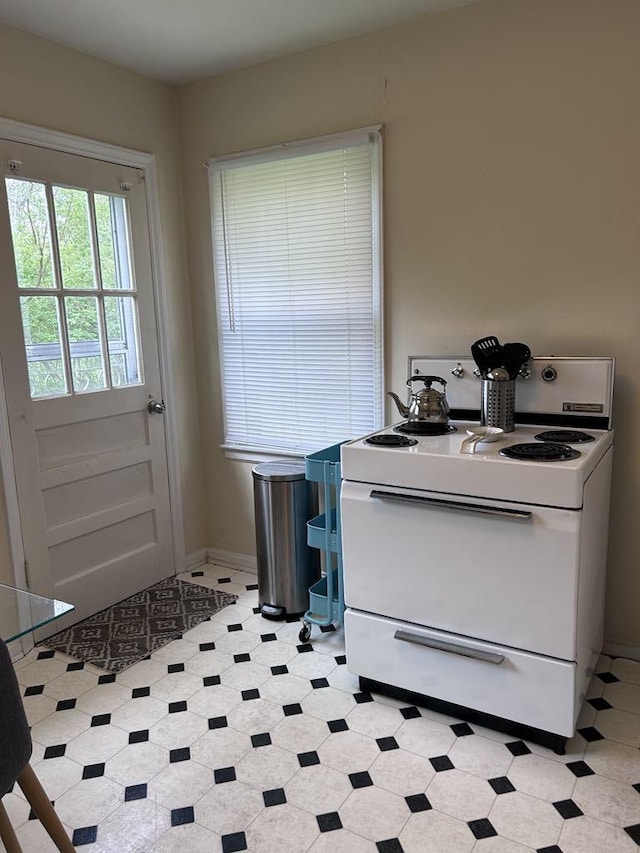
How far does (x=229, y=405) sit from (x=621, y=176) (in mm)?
2074

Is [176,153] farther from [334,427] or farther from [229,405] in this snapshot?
[334,427]

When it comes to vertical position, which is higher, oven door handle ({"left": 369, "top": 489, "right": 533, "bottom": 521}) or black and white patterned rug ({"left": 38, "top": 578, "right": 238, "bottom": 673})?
oven door handle ({"left": 369, "top": 489, "right": 533, "bottom": 521})

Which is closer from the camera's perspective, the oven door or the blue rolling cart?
the oven door

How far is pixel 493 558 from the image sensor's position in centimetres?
195

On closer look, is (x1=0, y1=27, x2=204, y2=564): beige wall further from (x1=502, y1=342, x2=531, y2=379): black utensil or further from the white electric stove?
(x1=502, y1=342, x2=531, y2=379): black utensil

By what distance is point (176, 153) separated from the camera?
3273 mm

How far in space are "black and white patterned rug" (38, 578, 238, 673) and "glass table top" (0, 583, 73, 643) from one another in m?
1.07

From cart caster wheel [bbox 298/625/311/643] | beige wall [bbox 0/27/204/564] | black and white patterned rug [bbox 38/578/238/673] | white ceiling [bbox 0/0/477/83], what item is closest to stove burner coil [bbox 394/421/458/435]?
cart caster wheel [bbox 298/625/311/643]

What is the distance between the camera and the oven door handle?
1.86 metres

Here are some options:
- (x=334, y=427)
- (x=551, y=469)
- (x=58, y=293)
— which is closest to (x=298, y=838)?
(x=551, y=469)

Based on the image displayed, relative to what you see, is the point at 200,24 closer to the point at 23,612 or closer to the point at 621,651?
the point at 23,612

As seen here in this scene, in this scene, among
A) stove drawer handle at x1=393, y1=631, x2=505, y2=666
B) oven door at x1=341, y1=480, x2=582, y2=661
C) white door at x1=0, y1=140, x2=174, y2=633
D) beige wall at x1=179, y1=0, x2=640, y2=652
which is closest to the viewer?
oven door at x1=341, y1=480, x2=582, y2=661

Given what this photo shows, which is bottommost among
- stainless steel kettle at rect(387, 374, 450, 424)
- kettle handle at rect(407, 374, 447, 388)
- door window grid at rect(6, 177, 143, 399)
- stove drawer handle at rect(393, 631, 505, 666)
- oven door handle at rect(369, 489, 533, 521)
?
stove drawer handle at rect(393, 631, 505, 666)

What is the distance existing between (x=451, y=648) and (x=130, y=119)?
2.73 metres
